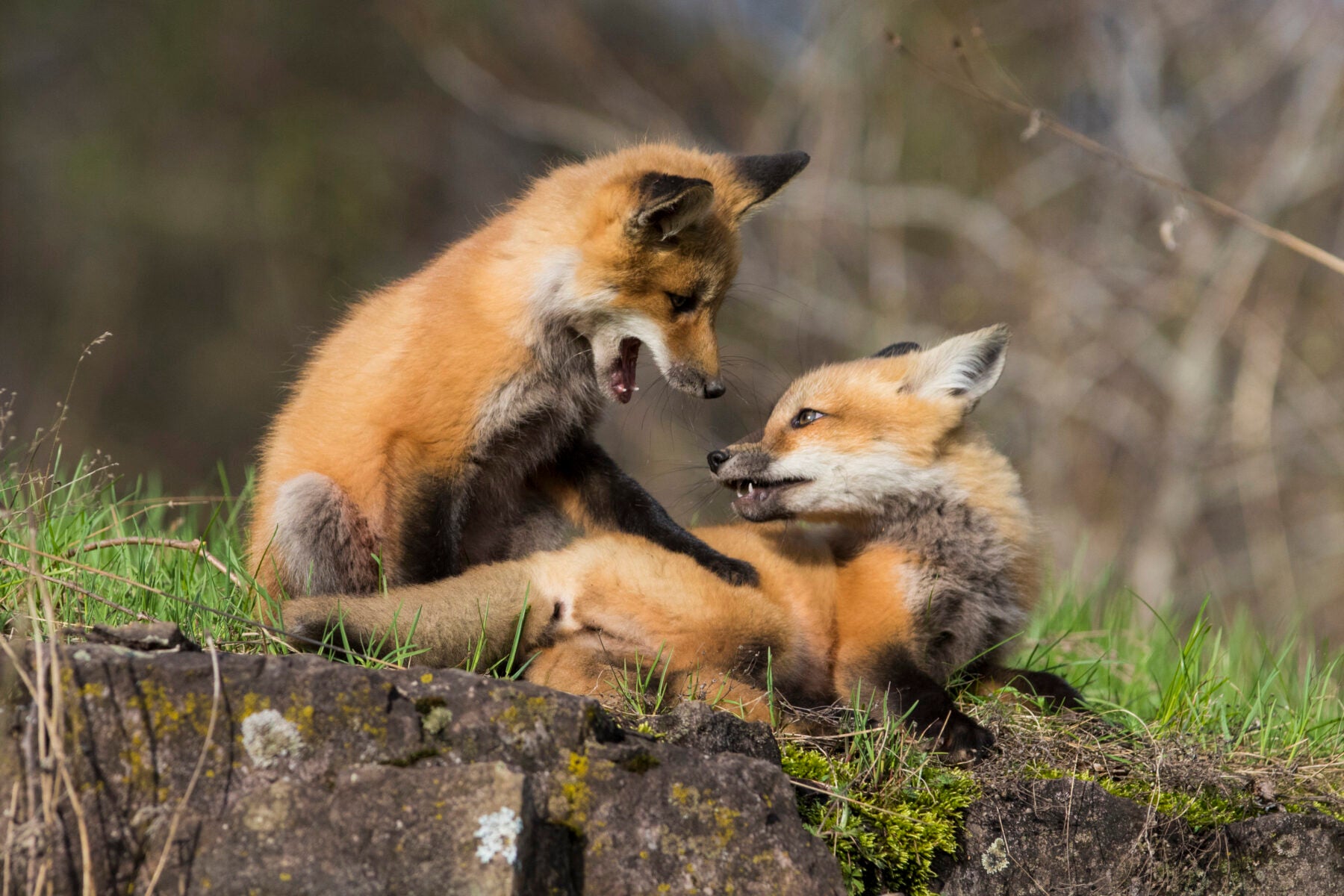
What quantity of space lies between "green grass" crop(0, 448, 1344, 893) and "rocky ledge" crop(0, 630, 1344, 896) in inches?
11.1

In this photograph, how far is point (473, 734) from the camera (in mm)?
2479

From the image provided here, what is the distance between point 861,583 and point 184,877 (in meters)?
2.35

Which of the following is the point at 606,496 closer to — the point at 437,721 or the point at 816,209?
the point at 437,721

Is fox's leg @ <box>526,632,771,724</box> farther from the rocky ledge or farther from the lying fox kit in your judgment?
the rocky ledge

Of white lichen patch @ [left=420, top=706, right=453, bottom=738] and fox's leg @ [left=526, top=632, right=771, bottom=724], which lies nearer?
white lichen patch @ [left=420, top=706, right=453, bottom=738]

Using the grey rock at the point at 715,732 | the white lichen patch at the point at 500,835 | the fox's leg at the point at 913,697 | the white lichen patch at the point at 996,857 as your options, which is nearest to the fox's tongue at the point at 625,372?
the fox's leg at the point at 913,697

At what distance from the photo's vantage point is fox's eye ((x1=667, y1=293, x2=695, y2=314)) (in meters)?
4.30

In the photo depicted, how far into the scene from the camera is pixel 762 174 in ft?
15.5

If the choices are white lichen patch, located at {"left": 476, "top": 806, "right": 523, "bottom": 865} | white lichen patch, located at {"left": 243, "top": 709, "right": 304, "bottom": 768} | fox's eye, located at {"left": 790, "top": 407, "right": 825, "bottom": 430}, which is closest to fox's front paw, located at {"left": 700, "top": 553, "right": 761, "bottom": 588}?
fox's eye, located at {"left": 790, "top": 407, "right": 825, "bottom": 430}

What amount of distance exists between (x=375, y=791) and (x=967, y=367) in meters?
2.74

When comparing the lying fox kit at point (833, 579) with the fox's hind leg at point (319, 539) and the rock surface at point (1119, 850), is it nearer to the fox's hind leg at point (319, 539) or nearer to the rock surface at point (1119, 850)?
the rock surface at point (1119, 850)

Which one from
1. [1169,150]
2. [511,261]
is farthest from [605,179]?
[1169,150]

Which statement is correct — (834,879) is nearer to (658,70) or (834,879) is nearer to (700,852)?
(700,852)

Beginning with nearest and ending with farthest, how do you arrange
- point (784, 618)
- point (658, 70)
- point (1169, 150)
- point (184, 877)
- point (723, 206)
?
point (184, 877)
point (784, 618)
point (723, 206)
point (1169, 150)
point (658, 70)
